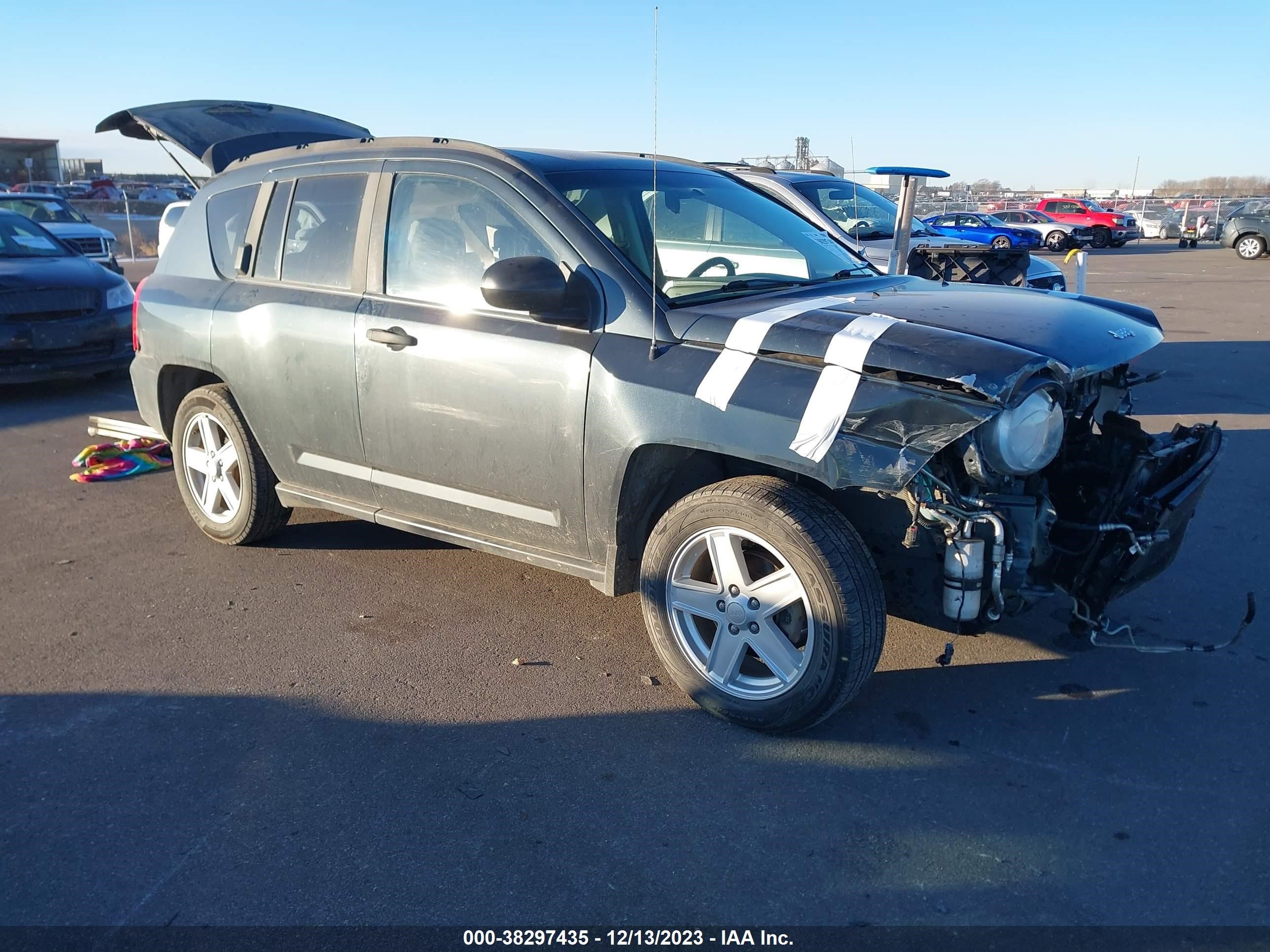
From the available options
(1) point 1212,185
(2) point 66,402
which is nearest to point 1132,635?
(2) point 66,402

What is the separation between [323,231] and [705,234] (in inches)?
67.4

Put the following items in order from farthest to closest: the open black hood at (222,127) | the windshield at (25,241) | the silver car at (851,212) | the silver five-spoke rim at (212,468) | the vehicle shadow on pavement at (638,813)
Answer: the windshield at (25,241) → the silver car at (851,212) → the open black hood at (222,127) → the silver five-spoke rim at (212,468) → the vehicle shadow on pavement at (638,813)

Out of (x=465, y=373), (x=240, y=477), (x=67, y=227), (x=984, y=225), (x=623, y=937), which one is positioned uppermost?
(x=984, y=225)

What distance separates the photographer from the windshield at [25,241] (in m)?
9.63

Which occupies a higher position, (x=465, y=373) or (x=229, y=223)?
(x=229, y=223)

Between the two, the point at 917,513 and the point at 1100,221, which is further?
the point at 1100,221

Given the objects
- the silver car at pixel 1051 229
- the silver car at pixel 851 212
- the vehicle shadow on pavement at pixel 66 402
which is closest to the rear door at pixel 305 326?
the vehicle shadow on pavement at pixel 66 402

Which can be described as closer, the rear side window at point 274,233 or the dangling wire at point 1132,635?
the dangling wire at point 1132,635

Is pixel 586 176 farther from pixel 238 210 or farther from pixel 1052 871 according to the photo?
pixel 1052 871

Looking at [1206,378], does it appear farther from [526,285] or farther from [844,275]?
[526,285]

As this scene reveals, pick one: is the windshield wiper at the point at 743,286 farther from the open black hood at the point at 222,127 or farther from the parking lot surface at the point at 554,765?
the open black hood at the point at 222,127

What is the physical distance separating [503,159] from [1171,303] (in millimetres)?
15334

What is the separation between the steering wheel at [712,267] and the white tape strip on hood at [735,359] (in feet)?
1.91

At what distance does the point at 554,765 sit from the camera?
323 centimetres
